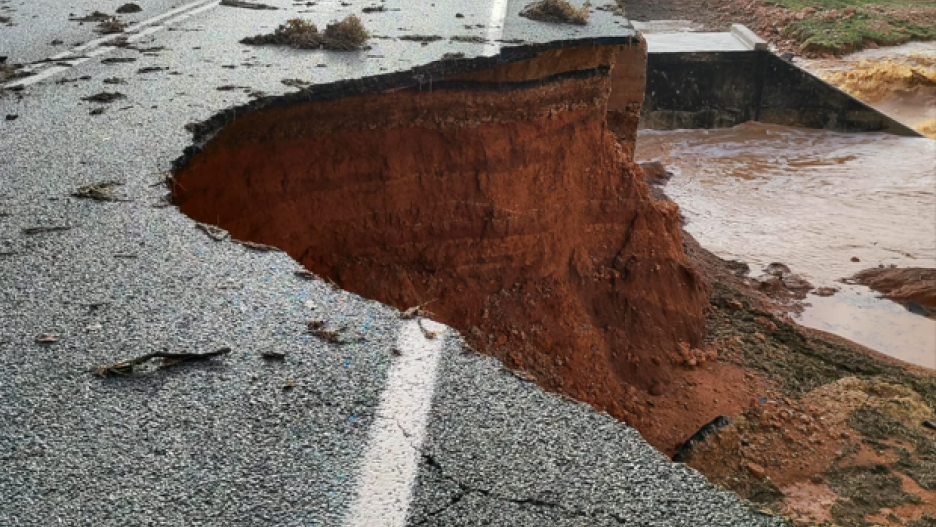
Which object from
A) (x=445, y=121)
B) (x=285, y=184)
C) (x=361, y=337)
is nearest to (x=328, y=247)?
(x=285, y=184)

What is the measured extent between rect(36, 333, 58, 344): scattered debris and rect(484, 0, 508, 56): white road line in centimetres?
464

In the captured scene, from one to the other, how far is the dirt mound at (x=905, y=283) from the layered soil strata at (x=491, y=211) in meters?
6.01

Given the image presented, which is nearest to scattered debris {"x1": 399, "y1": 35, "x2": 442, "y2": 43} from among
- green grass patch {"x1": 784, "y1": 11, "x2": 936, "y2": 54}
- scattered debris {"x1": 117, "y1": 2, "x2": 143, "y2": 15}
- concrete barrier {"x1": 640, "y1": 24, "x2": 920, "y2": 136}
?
scattered debris {"x1": 117, "y1": 2, "x2": 143, "y2": 15}

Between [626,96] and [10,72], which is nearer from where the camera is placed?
[10,72]

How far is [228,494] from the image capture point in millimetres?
2449

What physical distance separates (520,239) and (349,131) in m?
2.00

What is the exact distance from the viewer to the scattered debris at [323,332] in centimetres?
329

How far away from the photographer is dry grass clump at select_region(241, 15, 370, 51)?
24.0ft

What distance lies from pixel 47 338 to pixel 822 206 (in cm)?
1637

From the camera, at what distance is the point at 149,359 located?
10.1ft

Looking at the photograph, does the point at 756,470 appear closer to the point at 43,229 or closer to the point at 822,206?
the point at 43,229

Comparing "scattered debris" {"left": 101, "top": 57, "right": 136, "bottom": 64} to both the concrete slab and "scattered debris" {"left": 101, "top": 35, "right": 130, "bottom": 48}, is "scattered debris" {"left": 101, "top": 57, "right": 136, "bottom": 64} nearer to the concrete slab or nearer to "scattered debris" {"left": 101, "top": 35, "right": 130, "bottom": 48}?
"scattered debris" {"left": 101, "top": 35, "right": 130, "bottom": 48}

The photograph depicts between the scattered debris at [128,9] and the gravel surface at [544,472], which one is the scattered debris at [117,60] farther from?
the gravel surface at [544,472]

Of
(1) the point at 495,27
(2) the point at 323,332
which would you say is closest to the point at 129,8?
(1) the point at 495,27
